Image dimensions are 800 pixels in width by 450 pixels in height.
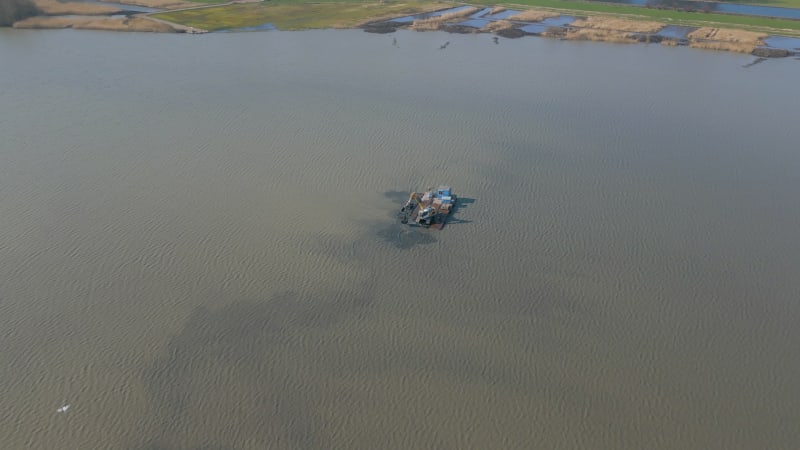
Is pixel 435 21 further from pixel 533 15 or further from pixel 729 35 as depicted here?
pixel 729 35

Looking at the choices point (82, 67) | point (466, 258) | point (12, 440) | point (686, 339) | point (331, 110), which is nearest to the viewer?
point (12, 440)

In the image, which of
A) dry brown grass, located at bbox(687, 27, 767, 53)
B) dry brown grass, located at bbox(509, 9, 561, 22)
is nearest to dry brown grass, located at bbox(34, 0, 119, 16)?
dry brown grass, located at bbox(509, 9, 561, 22)

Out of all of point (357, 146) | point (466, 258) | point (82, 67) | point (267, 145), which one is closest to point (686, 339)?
point (466, 258)

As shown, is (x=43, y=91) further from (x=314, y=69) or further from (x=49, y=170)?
(x=314, y=69)

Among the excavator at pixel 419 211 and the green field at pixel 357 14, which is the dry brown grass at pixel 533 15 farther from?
the excavator at pixel 419 211

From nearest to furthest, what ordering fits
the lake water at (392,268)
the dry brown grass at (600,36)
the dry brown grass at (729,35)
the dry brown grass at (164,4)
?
the lake water at (392,268) → the dry brown grass at (729,35) → the dry brown grass at (600,36) → the dry brown grass at (164,4)

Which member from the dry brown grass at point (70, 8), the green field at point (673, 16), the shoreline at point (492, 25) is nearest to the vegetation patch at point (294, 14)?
the shoreline at point (492, 25)
